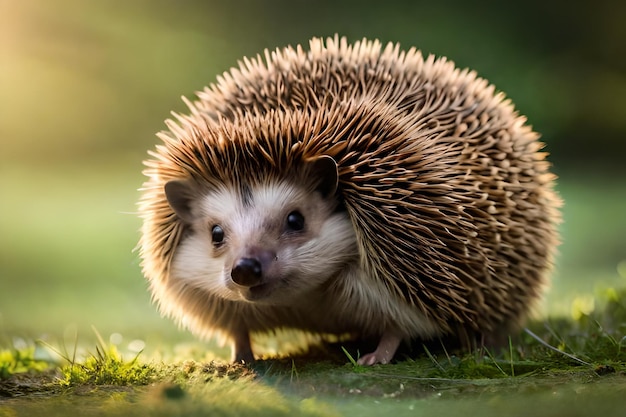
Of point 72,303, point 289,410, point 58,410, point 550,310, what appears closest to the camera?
point 289,410

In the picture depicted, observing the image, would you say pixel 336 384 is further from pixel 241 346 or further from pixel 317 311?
pixel 241 346

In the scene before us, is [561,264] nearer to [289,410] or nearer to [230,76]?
[230,76]

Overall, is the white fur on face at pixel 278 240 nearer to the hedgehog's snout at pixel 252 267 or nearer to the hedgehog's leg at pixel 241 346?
the hedgehog's snout at pixel 252 267

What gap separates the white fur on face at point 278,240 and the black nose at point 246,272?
58 millimetres

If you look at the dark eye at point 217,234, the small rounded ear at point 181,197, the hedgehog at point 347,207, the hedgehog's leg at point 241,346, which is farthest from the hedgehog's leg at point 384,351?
the small rounded ear at point 181,197

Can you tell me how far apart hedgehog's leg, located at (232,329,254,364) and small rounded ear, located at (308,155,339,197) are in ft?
2.36

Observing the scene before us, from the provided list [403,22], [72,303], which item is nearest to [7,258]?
[72,303]

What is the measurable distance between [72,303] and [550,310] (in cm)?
318

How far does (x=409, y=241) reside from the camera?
9.25 ft

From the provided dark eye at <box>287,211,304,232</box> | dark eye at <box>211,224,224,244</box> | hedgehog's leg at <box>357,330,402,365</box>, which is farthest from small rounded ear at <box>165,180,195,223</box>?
hedgehog's leg at <box>357,330,402,365</box>

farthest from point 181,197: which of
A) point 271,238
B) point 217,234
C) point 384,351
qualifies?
point 384,351

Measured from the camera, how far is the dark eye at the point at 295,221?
112 inches

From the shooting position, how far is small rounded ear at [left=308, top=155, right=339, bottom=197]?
9.11ft

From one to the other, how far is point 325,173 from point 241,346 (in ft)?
2.78
